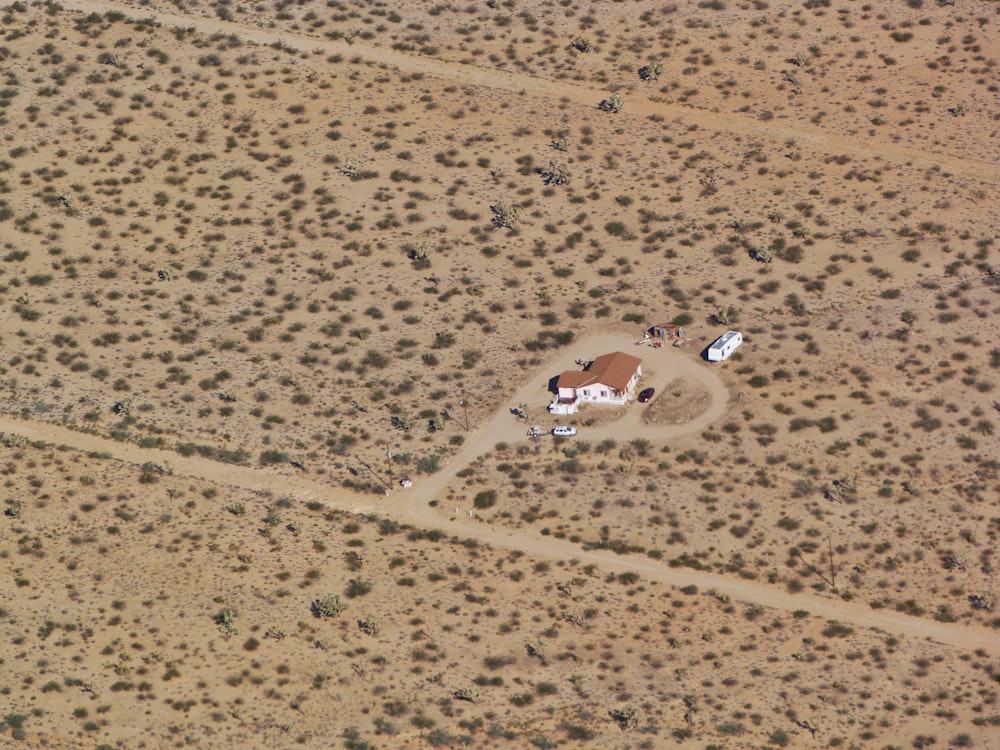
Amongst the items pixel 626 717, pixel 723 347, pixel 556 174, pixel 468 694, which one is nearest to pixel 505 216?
pixel 556 174

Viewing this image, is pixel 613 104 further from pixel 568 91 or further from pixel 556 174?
pixel 556 174

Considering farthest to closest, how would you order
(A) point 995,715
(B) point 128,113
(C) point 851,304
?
(B) point 128,113 < (C) point 851,304 < (A) point 995,715

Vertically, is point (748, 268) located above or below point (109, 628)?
above

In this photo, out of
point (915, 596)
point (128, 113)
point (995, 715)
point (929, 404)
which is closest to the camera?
point (995, 715)

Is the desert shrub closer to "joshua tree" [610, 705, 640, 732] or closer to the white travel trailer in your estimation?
the white travel trailer

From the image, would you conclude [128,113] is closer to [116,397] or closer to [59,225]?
[59,225]

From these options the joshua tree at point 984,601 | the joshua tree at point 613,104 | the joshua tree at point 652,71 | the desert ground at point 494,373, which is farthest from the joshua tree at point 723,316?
the joshua tree at point 652,71

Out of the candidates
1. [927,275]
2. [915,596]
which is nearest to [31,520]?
[915,596]

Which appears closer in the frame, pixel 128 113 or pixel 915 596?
pixel 915 596
